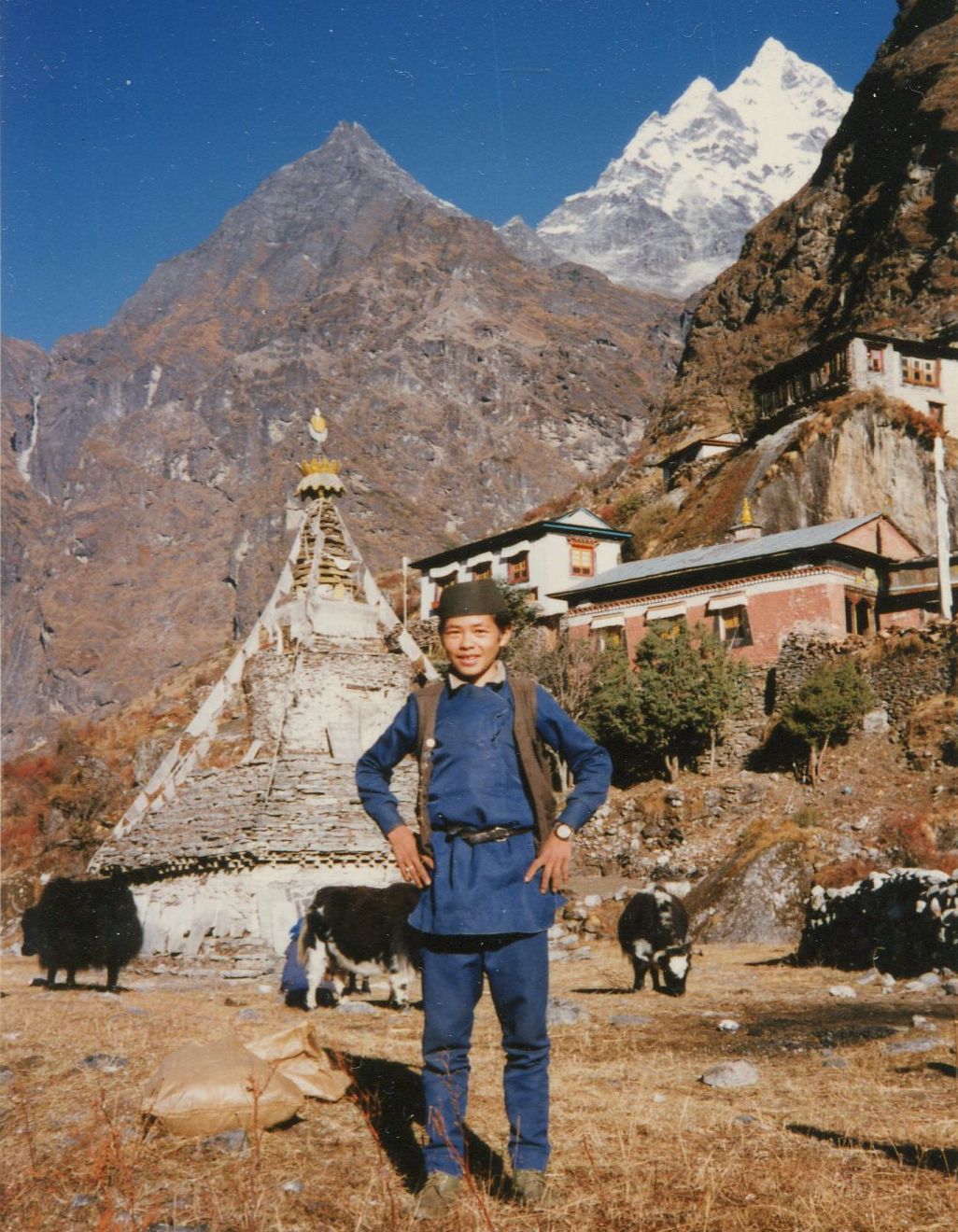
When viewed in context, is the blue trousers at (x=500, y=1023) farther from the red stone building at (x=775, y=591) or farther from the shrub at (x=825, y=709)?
the red stone building at (x=775, y=591)

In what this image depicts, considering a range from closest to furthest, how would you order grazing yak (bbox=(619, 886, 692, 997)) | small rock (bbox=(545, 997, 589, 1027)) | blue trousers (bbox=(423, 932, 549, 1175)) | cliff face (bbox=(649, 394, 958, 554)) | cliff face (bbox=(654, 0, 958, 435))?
1. blue trousers (bbox=(423, 932, 549, 1175))
2. small rock (bbox=(545, 997, 589, 1027))
3. grazing yak (bbox=(619, 886, 692, 997))
4. cliff face (bbox=(649, 394, 958, 554))
5. cliff face (bbox=(654, 0, 958, 435))

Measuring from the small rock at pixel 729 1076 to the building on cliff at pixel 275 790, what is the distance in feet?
38.6

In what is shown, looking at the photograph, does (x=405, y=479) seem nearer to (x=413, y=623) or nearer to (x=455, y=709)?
(x=413, y=623)

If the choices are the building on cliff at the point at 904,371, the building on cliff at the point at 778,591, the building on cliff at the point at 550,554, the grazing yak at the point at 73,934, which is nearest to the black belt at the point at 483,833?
the grazing yak at the point at 73,934

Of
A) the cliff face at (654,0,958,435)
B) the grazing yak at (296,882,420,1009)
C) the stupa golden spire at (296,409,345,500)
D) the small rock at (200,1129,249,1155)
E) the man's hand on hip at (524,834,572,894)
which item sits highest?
the cliff face at (654,0,958,435)

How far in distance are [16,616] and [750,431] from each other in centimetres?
17314

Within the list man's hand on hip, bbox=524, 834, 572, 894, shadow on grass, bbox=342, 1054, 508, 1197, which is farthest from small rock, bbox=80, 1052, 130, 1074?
man's hand on hip, bbox=524, 834, 572, 894

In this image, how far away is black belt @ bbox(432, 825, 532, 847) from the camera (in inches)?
187

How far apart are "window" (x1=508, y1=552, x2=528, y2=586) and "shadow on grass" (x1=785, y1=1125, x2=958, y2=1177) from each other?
148 ft

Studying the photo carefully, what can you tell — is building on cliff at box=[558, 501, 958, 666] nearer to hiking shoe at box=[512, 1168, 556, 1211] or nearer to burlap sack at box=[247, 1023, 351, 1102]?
burlap sack at box=[247, 1023, 351, 1102]

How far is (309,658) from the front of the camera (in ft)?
76.7

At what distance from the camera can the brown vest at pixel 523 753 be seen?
482cm

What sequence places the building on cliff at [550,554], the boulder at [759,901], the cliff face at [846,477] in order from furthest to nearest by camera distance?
the building on cliff at [550,554] → the cliff face at [846,477] → the boulder at [759,901]

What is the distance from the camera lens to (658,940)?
42.2 ft
